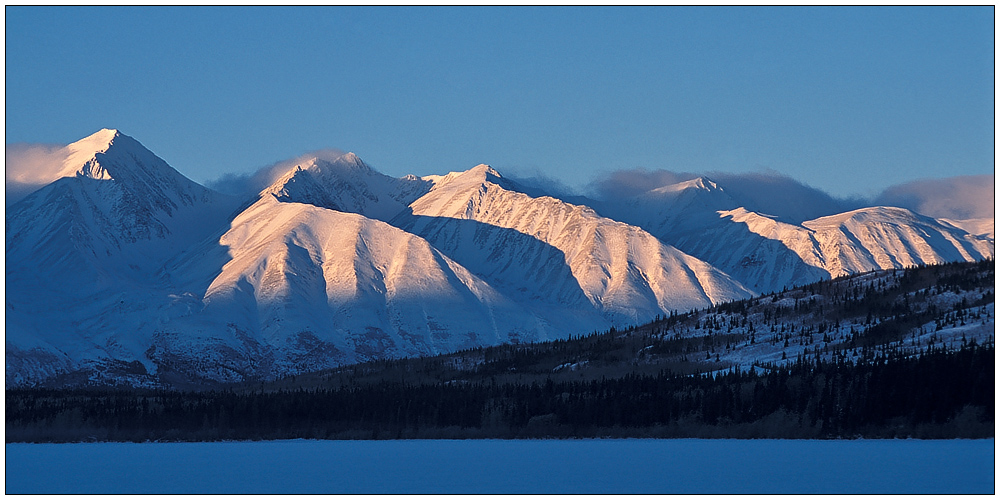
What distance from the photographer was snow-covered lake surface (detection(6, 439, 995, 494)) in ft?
188

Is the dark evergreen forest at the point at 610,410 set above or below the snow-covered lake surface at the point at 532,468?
above

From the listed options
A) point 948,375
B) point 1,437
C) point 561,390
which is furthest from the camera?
point 561,390

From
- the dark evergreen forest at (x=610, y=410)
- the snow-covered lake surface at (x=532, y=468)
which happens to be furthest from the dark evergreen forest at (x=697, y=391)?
the snow-covered lake surface at (x=532, y=468)

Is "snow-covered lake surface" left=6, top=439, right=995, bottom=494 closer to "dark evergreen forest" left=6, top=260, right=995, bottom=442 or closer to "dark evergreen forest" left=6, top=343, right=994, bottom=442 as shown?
"dark evergreen forest" left=6, top=343, right=994, bottom=442

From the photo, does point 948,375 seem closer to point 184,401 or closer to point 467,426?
point 467,426

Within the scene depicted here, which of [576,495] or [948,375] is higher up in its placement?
[948,375]

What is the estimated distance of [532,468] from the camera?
6819 centimetres

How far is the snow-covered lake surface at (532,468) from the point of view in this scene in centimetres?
5734

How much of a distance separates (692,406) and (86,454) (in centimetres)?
4803

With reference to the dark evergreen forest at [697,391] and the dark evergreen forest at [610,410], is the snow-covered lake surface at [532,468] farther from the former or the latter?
the dark evergreen forest at [697,391]

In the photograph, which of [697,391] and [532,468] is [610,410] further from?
[532,468]

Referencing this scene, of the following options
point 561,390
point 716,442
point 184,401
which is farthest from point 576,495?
point 184,401

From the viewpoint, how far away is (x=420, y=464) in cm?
7169

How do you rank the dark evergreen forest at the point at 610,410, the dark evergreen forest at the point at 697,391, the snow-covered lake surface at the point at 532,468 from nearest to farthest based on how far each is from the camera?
the snow-covered lake surface at the point at 532,468 < the dark evergreen forest at the point at 610,410 < the dark evergreen forest at the point at 697,391
